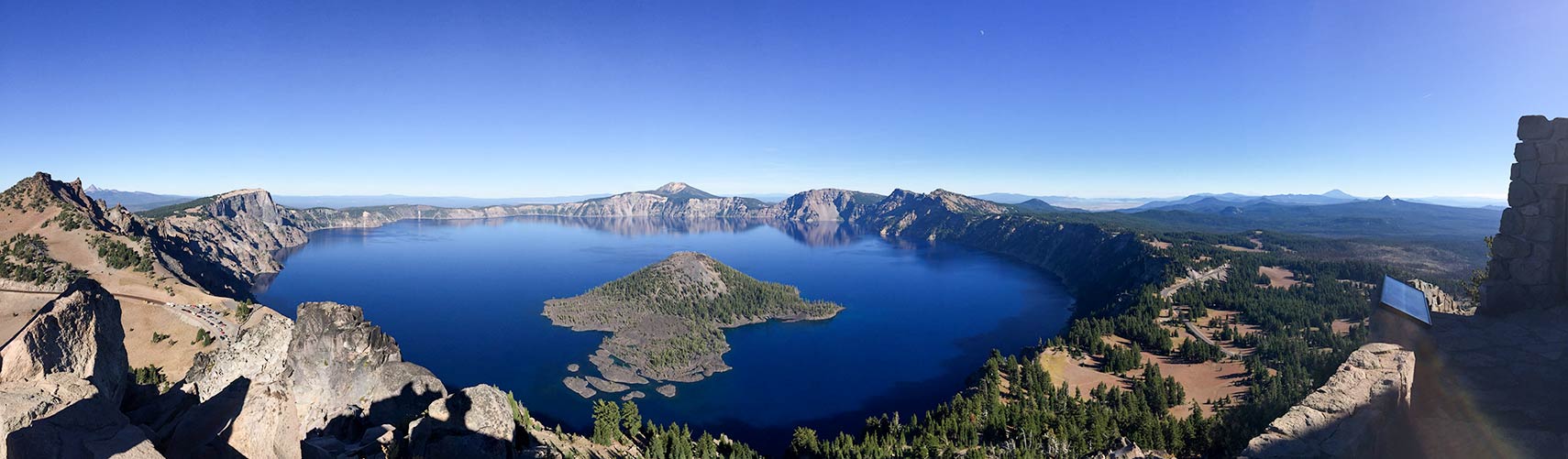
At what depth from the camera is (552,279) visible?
141 meters

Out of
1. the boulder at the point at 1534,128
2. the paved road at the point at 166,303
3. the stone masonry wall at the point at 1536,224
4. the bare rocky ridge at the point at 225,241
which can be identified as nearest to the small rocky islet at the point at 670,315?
the paved road at the point at 166,303

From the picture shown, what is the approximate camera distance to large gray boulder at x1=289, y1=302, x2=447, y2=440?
26.4 meters

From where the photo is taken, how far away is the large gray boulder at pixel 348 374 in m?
26.4

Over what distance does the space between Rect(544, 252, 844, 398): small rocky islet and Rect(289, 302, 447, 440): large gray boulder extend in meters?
35.8

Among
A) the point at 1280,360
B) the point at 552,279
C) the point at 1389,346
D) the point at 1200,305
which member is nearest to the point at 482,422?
the point at 1389,346

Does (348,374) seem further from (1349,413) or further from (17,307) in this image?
(17,307)

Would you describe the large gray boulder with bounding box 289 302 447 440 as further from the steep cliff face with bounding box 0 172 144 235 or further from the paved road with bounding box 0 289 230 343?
the steep cliff face with bounding box 0 172 144 235

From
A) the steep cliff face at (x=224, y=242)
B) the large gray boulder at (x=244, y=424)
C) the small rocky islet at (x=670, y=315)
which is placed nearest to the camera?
the large gray boulder at (x=244, y=424)

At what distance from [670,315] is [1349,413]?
9117cm

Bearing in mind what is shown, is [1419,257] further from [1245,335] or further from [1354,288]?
[1245,335]

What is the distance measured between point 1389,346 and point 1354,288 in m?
124

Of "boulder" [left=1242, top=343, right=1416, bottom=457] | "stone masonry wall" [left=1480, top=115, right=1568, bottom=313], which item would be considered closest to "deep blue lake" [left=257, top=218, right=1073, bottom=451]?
"boulder" [left=1242, top=343, right=1416, bottom=457]

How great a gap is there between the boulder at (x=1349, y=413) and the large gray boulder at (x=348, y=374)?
30.7 meters

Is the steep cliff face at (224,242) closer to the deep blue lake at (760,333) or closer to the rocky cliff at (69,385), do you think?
the deep blue lake at (760,333)
